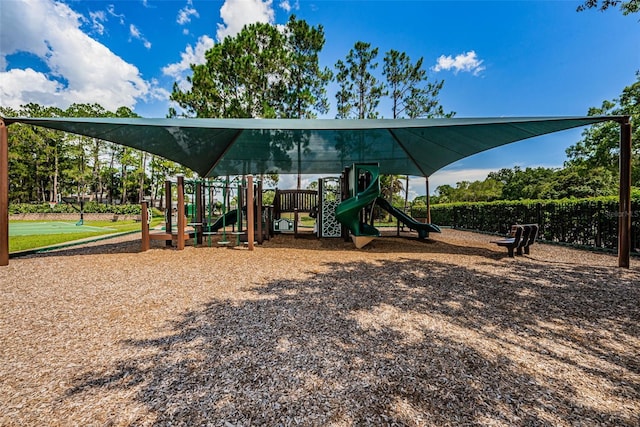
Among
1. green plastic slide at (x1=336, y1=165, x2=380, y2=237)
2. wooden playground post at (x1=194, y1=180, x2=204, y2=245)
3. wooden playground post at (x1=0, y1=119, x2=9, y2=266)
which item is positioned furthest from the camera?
wooden playground post at (x1=194, y1=180, x2=204, y2=245)

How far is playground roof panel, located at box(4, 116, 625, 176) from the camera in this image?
5797mm

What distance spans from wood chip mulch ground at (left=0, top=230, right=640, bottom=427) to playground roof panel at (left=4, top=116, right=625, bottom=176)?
3127mm

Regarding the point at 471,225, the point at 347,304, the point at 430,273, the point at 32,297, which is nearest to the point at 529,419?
the point at 347,304

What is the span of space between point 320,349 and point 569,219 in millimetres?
9215

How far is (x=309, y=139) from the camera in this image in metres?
8.05

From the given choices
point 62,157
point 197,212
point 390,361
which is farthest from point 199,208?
point 62,157

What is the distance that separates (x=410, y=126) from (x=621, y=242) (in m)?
4.55

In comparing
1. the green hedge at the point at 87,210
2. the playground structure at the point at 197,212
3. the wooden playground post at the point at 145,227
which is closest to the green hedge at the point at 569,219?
the playground structure at the point at 197,212

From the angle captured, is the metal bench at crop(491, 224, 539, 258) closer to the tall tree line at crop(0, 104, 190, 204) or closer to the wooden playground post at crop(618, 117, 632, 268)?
the wooden playground post at crop(618, 117, 632, 268)

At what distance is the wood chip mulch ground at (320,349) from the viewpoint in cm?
162

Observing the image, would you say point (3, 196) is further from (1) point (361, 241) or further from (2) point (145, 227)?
(1) point (361, 241)

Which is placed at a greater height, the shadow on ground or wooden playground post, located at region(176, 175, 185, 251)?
wooden playground post, located at region(176, 175, 185, 251)

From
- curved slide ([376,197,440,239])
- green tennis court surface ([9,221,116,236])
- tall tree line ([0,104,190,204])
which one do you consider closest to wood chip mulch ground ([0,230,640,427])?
curved slide ([376,197,440,239])

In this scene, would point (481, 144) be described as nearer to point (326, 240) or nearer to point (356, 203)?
point (356, 203)
